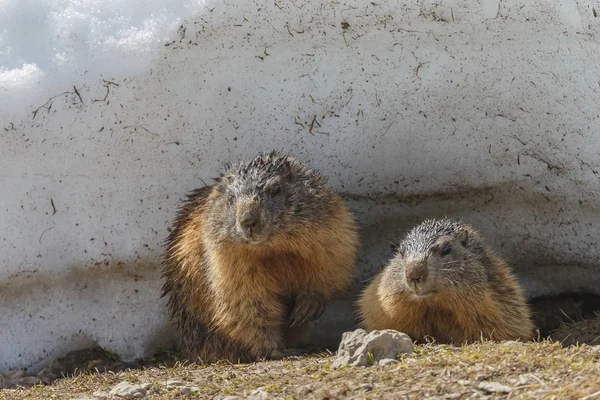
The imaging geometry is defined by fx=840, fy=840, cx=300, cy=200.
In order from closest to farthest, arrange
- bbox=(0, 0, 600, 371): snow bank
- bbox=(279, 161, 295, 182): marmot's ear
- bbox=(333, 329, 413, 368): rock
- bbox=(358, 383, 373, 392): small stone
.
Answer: bbox=(358, 383, 373, 392): small stone → bbox=(333, 329, 413, 368): rock → bbox=(279, 161, 295, 182): marmot's ear → bbox=(0, 0, 600, 371): snow bank

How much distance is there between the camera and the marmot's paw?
306 inches

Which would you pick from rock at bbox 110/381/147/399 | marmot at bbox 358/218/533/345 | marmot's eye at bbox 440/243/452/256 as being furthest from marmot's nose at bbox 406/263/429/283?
rock at bbox 110/381/147/399

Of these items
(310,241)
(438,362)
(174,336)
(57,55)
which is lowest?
(174,336)

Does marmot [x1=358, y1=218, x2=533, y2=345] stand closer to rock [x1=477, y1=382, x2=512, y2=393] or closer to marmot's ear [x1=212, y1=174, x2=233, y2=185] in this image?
marmot's ear [x1=212, y1=174, x2=233, y2=185]

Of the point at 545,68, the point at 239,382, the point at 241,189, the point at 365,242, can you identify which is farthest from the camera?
the point at 365,242

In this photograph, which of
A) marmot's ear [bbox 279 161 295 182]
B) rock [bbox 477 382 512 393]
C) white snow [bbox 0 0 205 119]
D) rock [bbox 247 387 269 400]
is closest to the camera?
rock [bbox 477 382 512 393]

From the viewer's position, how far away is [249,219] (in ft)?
23.2

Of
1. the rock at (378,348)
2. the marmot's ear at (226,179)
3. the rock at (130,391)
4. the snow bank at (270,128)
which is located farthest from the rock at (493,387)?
A: the snow bank at (270,128)

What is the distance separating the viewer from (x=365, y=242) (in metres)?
8.83

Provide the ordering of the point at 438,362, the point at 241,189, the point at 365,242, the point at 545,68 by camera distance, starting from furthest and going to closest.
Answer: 1. the point at 365,242
2. the point at 545,68
3. the point at 241,189
4. the point at 438,362

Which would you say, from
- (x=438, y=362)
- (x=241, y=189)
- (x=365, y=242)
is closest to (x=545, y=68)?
(x=365, y=242)

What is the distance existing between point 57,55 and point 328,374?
449 centimetres

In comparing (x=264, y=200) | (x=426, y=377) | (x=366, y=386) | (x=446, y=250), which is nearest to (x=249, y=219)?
(x=264, y=200)

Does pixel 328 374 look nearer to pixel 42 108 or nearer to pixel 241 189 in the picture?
pixel 241 189
